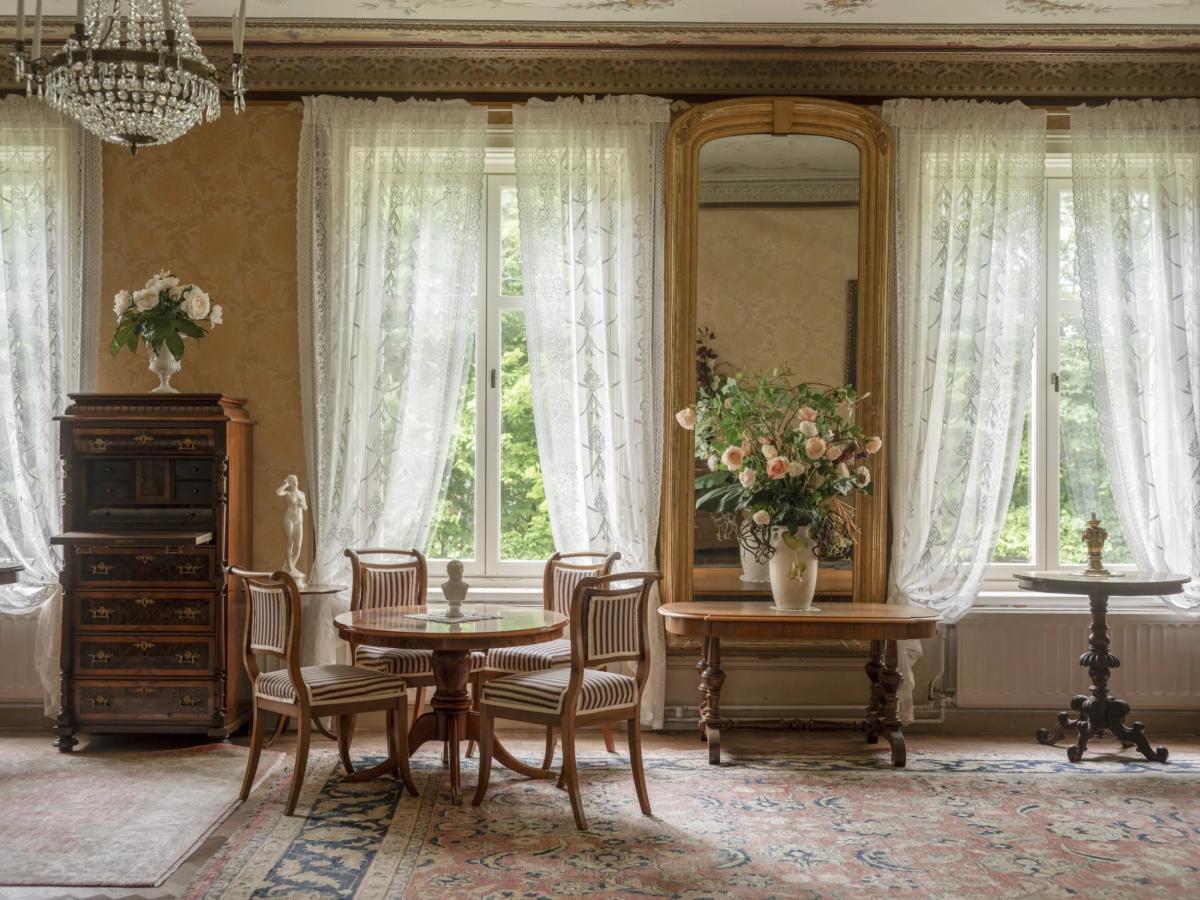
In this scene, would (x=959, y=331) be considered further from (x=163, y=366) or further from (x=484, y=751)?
(x=163, y=366)

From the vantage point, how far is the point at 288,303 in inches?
242

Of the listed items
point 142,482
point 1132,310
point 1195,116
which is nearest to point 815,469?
point 1132,310

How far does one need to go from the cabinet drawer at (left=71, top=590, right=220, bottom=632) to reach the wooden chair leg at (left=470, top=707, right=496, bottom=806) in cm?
171

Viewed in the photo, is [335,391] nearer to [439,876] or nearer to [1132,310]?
[439,876]

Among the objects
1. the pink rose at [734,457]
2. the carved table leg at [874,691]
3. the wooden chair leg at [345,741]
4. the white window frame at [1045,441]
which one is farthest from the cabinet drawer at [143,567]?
the white window frame at [1045,441]

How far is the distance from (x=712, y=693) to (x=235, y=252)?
341 centimetres

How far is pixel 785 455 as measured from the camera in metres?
5.49

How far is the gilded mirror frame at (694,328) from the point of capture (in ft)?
19.9

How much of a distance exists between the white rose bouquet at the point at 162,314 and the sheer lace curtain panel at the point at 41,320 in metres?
0.45

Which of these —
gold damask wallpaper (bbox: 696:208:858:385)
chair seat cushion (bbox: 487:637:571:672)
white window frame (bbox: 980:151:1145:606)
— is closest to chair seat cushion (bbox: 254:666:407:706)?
chair seat cushion (bbox: 487:637:571:672)

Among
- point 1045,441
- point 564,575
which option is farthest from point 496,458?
point 1045,441

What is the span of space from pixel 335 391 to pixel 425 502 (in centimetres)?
75

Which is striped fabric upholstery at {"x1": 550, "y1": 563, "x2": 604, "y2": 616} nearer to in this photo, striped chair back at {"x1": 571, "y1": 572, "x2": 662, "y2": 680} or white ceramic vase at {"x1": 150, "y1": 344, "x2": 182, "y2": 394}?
striped chair back at {"x1": 571, "y1": 572, "x2": 662, "y2": 680}

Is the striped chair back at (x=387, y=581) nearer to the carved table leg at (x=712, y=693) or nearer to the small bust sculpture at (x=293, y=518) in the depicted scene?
the small bust sculpture at (x=293, y=518)
